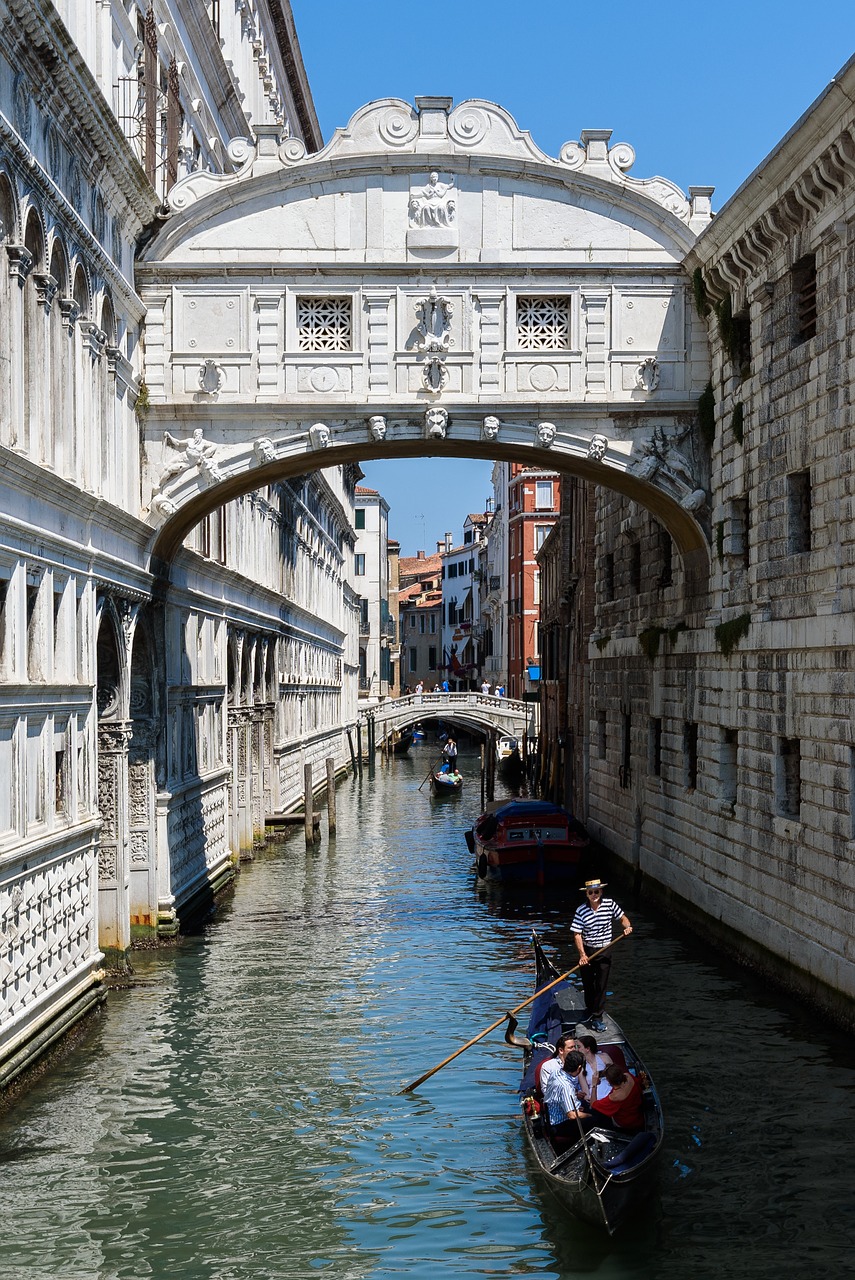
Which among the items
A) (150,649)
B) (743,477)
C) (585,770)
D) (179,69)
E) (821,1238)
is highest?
(179,69)

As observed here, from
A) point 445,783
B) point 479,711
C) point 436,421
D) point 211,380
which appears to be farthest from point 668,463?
point 479,711

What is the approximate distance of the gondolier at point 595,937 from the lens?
13.8m

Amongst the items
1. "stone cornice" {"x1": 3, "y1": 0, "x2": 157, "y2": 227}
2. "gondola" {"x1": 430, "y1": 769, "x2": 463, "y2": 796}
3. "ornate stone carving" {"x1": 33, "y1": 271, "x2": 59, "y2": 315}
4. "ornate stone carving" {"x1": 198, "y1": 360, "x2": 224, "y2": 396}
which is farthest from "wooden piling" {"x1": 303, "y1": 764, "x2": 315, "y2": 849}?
"ornate stone carving" {"x1": 33, "y1": 271, "x2": 59, "y2": 315}

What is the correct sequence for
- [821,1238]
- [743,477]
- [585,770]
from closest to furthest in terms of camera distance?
[821,1238] → [743,477] → [585,770]

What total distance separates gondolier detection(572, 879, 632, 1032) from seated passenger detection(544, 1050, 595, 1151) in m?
2.89

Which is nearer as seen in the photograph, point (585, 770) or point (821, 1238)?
point (821, 1238)

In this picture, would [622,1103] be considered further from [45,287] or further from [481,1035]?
[45,287]

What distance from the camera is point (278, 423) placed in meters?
18.0

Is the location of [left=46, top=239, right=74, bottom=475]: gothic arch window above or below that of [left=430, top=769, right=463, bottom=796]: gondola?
above

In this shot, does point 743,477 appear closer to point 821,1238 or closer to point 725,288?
point 725,288

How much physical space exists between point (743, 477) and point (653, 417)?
159 centimetres

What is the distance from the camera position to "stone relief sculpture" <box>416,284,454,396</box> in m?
18.0

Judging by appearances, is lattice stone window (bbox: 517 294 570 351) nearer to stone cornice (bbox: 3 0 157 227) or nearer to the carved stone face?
the carved stone face

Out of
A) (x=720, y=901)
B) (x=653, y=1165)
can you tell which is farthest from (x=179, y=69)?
(x=653, y=1165)
